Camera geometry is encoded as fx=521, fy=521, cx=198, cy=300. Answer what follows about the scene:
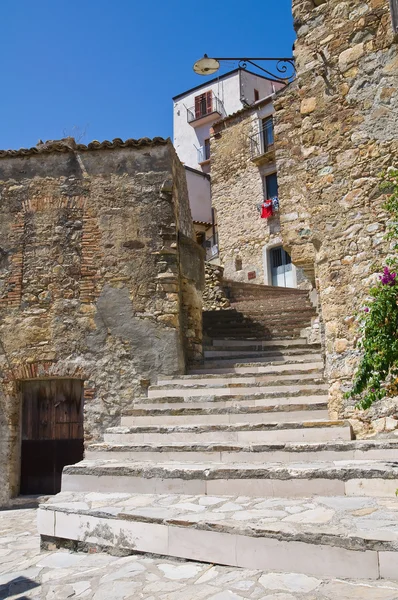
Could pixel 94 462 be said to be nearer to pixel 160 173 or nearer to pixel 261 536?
pixel 261 536

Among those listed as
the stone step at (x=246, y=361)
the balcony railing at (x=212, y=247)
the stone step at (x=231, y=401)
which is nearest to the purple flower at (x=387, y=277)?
the stone step at (x=231, y=401)

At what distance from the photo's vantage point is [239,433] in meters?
5.24

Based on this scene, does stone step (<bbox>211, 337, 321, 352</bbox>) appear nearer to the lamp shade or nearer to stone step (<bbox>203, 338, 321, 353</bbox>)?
stone step (<bbox>203, 338, 321, 353</bbox>)

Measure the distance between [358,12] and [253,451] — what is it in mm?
4438

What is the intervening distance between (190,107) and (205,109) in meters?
1.35

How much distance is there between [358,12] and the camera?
17.2 ft

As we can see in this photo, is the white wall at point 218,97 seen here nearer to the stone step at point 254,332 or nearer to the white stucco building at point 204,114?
the white stucco building at point 204,114

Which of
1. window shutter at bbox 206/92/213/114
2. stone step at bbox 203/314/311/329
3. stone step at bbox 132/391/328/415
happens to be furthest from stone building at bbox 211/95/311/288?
stone step at bbox 132/391/328/415

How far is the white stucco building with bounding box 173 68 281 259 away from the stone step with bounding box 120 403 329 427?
68.9ft

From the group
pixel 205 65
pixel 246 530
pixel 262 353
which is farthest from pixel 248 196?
pixel 246 530

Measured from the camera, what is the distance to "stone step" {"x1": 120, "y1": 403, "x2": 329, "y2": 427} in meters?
5.56

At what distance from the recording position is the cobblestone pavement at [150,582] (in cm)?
262

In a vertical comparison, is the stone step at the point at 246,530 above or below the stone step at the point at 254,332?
below

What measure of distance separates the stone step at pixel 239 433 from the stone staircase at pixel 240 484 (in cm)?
1
